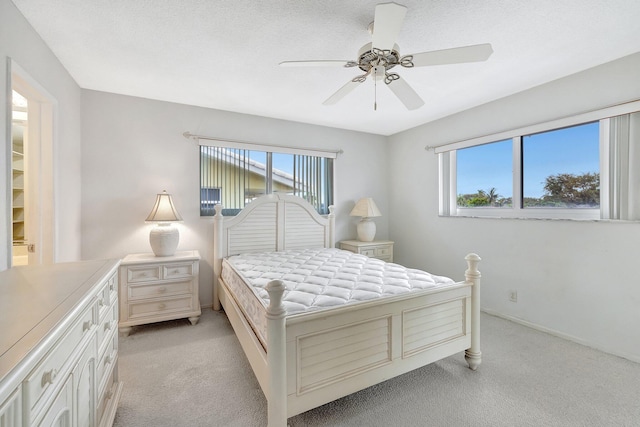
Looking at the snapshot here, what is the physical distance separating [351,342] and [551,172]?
2658 millimetres

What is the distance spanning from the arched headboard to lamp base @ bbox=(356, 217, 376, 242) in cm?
43

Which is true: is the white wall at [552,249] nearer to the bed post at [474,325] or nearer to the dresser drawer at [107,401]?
the bed post at [474,325]

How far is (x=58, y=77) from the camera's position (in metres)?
2.21

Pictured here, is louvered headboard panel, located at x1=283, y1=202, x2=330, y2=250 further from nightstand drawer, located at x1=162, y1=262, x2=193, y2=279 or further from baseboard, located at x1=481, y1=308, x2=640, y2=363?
baseboard, located at x1=481, y1=308, x2=640, y2=363

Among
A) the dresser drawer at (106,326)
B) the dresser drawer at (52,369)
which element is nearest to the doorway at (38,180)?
the dresser drawer at (106,326)

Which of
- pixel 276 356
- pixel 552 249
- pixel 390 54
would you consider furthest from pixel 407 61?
pixel 552 249

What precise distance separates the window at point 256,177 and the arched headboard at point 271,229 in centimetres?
23

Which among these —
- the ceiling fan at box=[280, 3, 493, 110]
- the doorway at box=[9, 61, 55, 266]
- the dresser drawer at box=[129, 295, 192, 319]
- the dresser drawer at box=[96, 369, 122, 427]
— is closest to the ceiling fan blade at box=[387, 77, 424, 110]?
the ceiling fan at box=[280, 3, 493, 110]

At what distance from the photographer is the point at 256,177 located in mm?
3605

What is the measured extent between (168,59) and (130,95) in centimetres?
112

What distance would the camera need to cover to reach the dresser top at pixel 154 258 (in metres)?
2.55

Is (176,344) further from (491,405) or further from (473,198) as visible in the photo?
(473,198)

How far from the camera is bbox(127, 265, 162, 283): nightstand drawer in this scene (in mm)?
2527

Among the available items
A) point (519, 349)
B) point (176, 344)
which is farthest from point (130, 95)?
point (519, 349)
